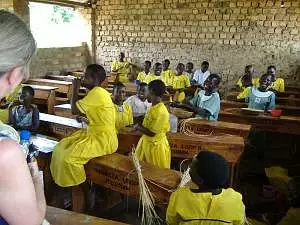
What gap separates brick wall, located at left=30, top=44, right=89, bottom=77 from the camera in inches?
395

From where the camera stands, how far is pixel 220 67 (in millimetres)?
10648

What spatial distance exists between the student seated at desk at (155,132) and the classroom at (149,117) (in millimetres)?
12

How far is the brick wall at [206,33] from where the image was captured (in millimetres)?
9719

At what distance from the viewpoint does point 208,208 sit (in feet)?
6.44

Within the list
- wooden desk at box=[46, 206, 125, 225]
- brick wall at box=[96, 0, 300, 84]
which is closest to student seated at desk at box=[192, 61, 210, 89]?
brick wall at box=[96, 0, 300, 84]

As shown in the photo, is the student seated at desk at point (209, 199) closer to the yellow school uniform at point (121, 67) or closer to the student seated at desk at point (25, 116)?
the student seated at desk at point (25, 116)

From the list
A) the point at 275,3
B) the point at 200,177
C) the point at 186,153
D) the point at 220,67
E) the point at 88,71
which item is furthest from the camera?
the point at 220,67

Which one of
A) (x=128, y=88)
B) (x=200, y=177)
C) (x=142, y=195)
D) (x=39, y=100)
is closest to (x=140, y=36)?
(x=128, y=88)

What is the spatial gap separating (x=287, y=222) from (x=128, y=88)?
5451mm

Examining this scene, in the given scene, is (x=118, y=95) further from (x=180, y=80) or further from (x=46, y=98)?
(x=180, y=80)

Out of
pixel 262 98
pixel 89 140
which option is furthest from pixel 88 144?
pixel 262 98

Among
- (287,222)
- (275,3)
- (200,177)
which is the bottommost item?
(287,222)

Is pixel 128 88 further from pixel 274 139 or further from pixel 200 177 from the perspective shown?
pixel 200 177

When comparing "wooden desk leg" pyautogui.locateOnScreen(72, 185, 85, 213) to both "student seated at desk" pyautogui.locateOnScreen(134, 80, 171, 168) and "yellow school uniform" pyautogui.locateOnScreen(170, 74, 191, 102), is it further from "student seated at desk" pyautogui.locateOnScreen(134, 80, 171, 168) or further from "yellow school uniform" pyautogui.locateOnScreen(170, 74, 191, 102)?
"yellow school uniform" pyautogui.locateOnScreen(170, 74, 191, 102)
